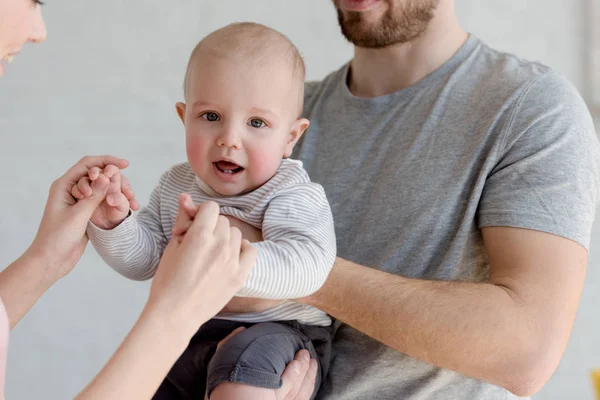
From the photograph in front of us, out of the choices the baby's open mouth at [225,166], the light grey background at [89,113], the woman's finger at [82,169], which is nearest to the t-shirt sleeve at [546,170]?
the baby's open mouth at [225,166]

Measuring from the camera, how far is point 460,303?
1400 millimetres

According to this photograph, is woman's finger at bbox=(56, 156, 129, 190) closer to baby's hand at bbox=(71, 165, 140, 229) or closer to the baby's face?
baby's hand at bbox=(71, 165, 140, 229)

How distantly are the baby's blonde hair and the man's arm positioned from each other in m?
0.38

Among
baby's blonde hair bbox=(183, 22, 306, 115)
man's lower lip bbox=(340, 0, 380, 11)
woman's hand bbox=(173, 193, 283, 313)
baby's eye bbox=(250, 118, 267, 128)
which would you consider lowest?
woman's hand bbox=(173, 193, 283, 313)

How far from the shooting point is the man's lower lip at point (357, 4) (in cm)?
182

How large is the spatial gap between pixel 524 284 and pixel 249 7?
160 cm

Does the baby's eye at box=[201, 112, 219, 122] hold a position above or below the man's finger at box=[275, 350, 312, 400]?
above

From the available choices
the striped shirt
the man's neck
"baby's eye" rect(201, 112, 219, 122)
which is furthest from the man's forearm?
the man's neck

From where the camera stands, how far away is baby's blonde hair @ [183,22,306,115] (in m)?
1.35

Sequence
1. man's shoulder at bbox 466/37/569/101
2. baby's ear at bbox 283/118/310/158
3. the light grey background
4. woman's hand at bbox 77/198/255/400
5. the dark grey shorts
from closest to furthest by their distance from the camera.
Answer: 1. woman's hand at bbox 77/198/255/400
2. the dark grey shorts
3. baby's ear at bbox 283/118/310/158
4. man's shoulder at bbox 466/37/569/101
5. the light grey background

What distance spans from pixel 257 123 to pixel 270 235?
20cm

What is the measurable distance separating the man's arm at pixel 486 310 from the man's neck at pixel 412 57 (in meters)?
0.50

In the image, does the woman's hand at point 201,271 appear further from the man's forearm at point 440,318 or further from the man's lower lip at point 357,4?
the man's lower lip at point 357,4

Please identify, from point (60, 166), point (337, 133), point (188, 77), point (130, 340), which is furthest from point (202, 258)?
point (60, 166)
